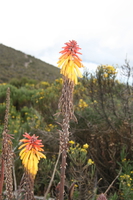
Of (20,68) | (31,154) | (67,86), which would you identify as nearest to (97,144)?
(67,86)

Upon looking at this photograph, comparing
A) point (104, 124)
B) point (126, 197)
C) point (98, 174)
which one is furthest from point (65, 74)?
point (104, 124)

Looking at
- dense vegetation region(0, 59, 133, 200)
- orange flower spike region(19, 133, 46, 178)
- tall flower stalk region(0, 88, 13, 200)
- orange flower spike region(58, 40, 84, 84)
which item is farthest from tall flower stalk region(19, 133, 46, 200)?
dense vegetation region(0, 59, 133, 200)

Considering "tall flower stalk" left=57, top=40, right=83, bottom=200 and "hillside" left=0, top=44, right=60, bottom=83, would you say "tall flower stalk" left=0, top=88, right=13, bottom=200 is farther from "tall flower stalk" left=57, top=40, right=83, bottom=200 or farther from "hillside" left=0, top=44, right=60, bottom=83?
"hillside" left=0, top=44, right=60, bottom=83

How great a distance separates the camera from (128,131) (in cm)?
358

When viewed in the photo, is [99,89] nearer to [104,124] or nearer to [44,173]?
[104,124]

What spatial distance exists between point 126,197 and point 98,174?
3.41ft

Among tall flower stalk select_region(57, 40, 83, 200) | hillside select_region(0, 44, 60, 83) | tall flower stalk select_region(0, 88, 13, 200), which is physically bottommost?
tall flower stalk select_region(0, 88, 13, 200)

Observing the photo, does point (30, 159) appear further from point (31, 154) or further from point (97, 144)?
point (97, 144)

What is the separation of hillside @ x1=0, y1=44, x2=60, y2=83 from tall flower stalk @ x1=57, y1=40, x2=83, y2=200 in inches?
915

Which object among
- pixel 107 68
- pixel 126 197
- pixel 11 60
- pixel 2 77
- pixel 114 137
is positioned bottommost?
pixel 126 197

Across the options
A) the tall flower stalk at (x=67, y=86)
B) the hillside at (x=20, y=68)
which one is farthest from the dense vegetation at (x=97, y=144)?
the hillside at (x=20, y=68)

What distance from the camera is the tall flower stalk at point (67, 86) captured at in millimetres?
1628

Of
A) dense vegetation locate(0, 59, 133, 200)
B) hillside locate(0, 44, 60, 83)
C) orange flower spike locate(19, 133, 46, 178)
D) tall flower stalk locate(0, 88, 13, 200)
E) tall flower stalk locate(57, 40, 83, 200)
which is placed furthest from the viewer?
hillside locate(0, 44, 60, 83)

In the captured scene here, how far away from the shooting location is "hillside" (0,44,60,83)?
27.8 meters
